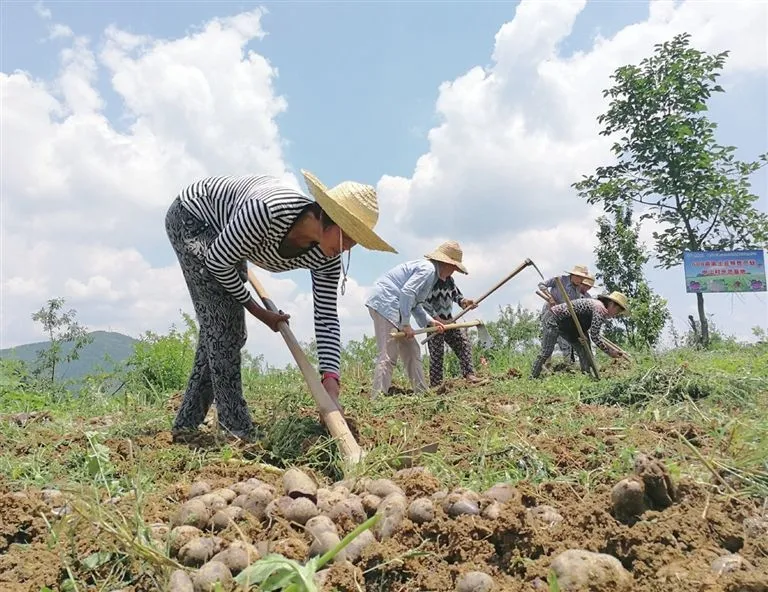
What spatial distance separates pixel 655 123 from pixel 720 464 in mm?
10106

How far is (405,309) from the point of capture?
6.18 meters

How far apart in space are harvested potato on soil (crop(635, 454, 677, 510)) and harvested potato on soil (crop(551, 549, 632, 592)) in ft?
0.96

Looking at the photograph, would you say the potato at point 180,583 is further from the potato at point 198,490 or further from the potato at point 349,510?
the potato at point 198,490

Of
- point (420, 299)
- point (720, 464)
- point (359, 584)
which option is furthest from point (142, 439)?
point (420, 299)

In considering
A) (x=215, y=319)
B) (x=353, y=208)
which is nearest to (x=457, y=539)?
(x=353, y=208)

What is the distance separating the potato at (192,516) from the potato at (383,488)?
1.63 feet

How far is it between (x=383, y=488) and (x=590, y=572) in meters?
0.75

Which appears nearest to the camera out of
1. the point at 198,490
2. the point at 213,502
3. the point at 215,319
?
the point at 213,502

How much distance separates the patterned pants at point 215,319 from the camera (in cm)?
340

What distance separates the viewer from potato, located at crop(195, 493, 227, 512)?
6.51 feet

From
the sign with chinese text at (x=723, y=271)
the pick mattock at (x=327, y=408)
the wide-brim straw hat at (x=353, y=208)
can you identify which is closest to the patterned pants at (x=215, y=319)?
the pick mattock at (x=327, y=408)

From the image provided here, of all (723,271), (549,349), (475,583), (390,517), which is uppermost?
(723,271)

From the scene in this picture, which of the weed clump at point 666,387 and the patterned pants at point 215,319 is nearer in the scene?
the patterned pants at point 215,319

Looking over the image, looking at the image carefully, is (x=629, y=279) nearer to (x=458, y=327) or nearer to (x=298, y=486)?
(x=458, y=327)
